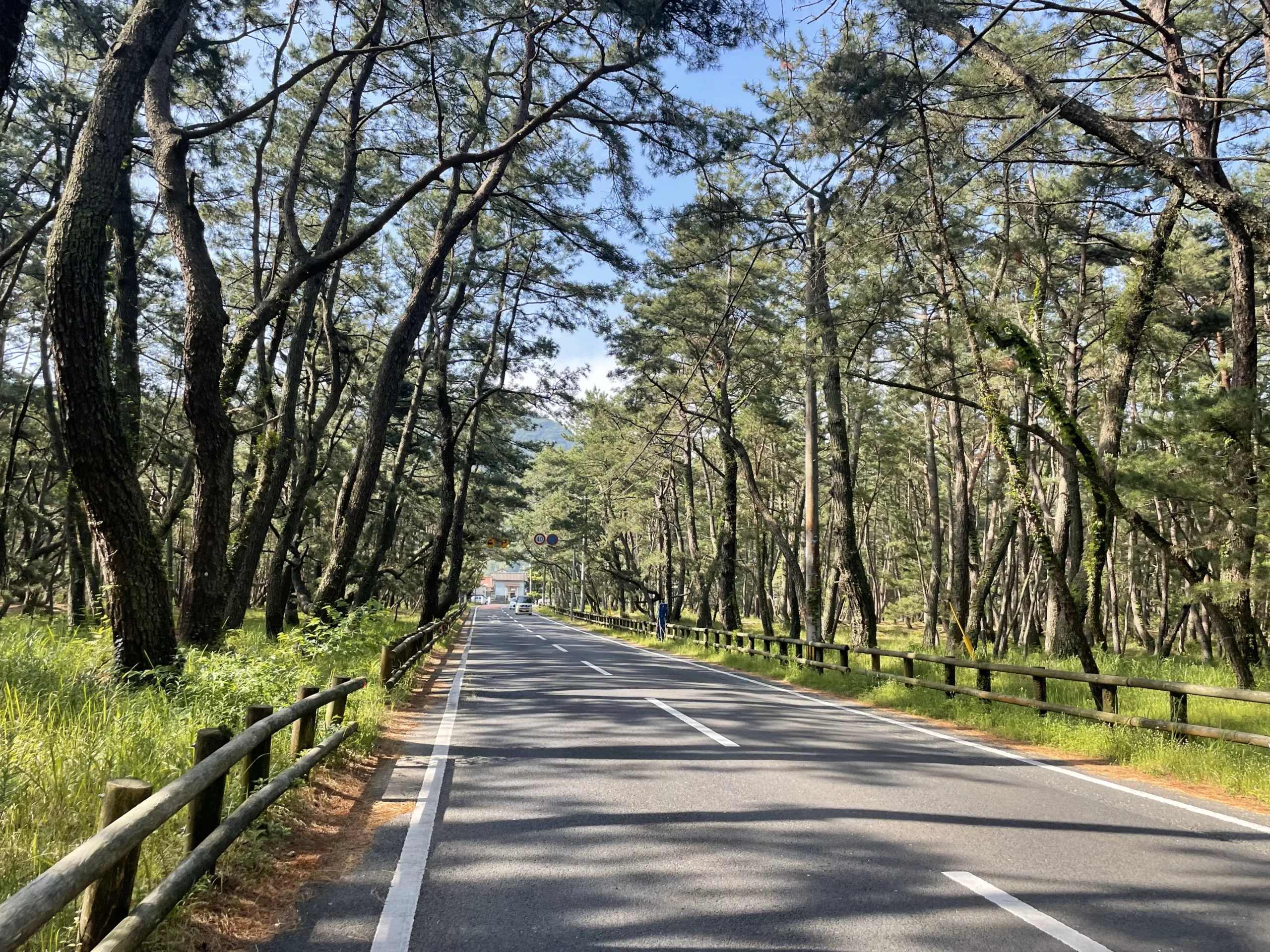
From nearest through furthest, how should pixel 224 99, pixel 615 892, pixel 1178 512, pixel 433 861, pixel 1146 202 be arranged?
pixel 615 892 < pixel 433 861 < pixel 224 99 < pixel 1146 202 < pixel 1178 512

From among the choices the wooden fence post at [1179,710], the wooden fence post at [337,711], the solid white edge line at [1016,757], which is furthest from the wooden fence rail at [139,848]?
the wooden fence post at [1179,710]

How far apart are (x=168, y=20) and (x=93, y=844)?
9.14 meters

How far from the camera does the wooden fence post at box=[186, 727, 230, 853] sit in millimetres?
3977

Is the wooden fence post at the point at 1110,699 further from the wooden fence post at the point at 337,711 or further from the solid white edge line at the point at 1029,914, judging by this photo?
the wooden fence post at the point at 337,711

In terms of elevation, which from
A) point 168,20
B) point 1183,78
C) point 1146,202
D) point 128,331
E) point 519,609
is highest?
point 1146,202

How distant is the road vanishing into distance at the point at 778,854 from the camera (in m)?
3.70

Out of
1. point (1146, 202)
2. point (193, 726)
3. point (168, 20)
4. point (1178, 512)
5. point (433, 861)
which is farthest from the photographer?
point (1178, 512)

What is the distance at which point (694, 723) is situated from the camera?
966cm

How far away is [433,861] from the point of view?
4695 millimetres

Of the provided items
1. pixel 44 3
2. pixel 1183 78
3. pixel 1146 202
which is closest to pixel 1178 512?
pixel 1146 202

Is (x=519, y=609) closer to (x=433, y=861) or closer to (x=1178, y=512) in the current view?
(x=1178, y=512)

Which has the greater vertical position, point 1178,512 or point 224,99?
point 224,99

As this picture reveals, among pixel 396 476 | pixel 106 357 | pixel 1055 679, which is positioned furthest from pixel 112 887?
pixel 396 476

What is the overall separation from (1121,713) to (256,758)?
389 inches
